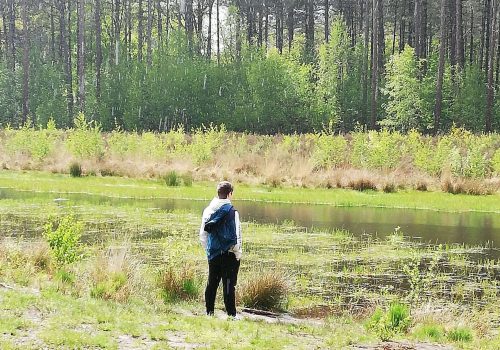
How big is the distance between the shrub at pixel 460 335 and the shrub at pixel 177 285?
4.21 m

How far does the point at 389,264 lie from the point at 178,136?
21.4 metres

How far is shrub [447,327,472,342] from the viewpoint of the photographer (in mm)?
9172

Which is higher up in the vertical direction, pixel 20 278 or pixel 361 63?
pixel 361 63

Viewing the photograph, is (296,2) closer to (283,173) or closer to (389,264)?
(283,173)

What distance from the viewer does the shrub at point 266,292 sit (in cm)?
1132

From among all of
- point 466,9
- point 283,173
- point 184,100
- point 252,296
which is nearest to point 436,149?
point 283,173

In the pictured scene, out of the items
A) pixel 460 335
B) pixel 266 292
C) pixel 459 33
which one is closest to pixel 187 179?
pixel 266 292

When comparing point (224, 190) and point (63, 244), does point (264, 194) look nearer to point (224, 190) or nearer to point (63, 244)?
point (63, 244)

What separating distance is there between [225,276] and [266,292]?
1.56 meters

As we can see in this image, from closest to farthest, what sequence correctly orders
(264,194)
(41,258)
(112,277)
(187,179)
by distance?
(112,277), (41,258), (264,194), (187,179)

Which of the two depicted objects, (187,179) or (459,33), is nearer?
(187,179)

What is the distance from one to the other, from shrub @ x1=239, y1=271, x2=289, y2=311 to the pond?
6.17 metres

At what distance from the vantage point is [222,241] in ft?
31.9

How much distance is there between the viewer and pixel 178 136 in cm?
3441
